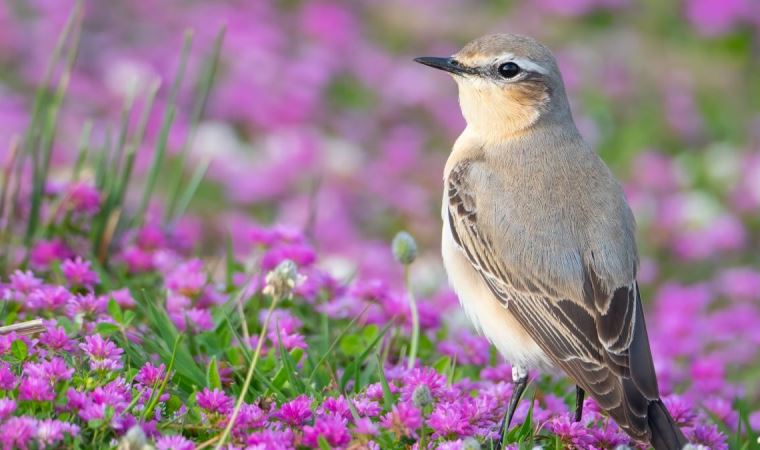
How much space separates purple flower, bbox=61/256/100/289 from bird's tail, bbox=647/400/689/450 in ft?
9.06

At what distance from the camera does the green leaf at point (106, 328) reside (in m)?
4.97

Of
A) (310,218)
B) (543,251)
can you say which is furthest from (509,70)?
(310,218)

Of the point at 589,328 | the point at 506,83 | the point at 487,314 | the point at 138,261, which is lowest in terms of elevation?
the point at 138,261

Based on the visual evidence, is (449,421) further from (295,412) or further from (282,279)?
(282,279)

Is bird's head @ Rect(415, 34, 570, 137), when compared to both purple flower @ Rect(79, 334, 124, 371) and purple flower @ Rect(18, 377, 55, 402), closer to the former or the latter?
purple flower @ Rect(79, 334, 124, 371)

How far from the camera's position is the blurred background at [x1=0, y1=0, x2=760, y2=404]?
1091cm

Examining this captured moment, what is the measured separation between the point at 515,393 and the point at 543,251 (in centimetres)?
71

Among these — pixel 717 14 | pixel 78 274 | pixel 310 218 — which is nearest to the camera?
pixel 78 274

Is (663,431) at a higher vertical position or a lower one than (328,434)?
higher

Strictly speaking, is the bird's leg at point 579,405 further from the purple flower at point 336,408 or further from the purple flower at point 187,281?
the purple flower at point 187,281

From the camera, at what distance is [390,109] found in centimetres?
1353

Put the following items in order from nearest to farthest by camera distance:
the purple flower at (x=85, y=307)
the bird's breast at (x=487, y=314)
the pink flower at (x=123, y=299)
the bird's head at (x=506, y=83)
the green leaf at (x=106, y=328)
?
the green leaf at (x=106, y=328) → the purple flower at (x=85, y=307) → the bird's breast at (x=487, y=314) → the pink flower at (x=123, y=299) → the bird's head at (x=506, y=83)

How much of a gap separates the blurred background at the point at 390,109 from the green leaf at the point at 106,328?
367 cm

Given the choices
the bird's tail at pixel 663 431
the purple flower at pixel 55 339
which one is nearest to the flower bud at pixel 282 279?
the purple flower at pixel 55 339
